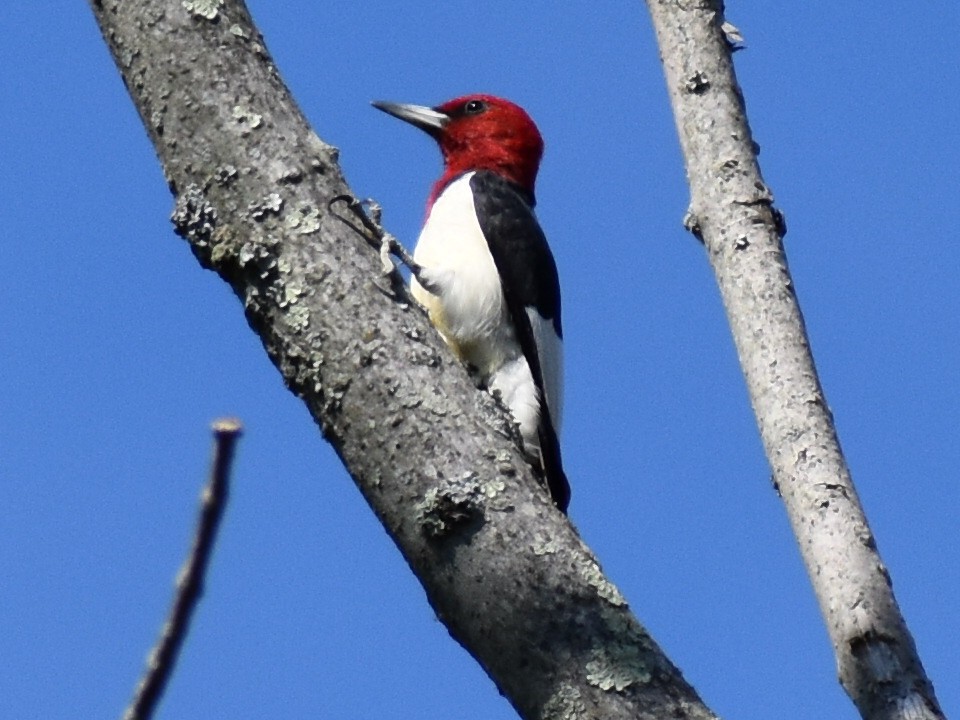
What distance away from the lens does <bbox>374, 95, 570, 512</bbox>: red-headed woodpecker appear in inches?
219

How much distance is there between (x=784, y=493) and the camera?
9.33ft

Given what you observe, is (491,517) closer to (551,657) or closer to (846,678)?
(551,657)

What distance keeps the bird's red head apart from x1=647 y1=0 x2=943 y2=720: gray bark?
3.51 meters

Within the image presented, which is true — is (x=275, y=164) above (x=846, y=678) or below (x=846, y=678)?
above

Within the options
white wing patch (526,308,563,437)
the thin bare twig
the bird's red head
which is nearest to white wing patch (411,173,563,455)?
white wing patch (526,308,563,437)

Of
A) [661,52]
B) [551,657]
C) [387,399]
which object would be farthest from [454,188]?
[551,657]

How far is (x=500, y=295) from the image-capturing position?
18.9 ft

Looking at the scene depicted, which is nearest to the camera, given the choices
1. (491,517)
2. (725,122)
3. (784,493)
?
(491,517)

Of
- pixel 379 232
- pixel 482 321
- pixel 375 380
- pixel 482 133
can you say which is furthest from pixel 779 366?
pixel 482 133

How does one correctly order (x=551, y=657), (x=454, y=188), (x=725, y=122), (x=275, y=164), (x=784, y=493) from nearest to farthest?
(x=551, y=657) < (x=784, y=493) < (x=275, y=164) < (x=725, y=122) < (x=454, y=188)

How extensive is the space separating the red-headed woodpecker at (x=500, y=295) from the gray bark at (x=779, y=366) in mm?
1855

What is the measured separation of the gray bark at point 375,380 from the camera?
246cm

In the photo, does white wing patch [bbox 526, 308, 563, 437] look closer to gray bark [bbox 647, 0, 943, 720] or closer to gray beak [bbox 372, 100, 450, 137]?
gray beak [bbox 372, 100, 450, 137]

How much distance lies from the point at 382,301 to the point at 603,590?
2.49 feet
